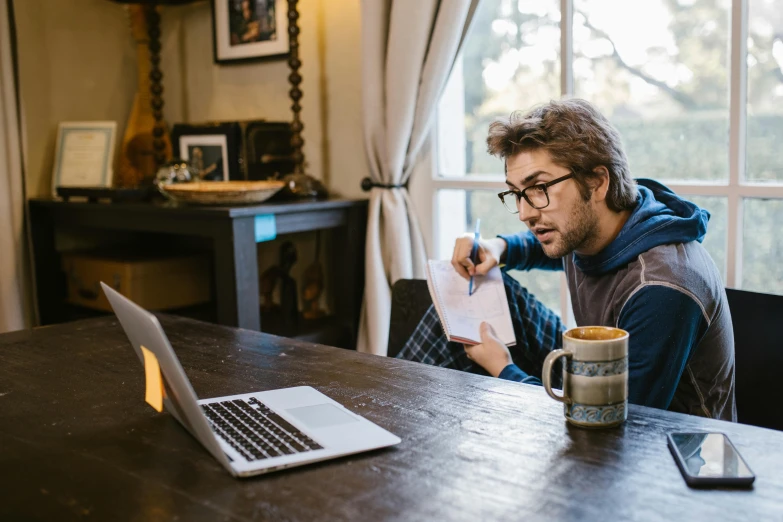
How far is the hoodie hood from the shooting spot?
1.60 meters

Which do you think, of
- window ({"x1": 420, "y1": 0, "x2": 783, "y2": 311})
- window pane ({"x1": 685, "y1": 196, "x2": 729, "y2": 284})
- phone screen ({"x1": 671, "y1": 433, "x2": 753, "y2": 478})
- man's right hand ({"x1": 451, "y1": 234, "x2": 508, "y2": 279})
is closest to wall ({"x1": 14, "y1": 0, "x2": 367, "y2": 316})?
window ({"x1": 420, "y1": 0, "x2": 783, "y2": 311})

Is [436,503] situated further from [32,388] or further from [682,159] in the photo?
[682,159]

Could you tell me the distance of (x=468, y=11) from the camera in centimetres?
264

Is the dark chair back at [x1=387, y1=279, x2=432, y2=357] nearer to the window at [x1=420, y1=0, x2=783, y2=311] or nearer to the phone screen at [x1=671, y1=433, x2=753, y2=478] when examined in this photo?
the window at [x1=420, y1=0, x2=783, y2=311]

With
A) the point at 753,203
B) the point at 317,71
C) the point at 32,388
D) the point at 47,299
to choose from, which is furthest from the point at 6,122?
the point at 753,203

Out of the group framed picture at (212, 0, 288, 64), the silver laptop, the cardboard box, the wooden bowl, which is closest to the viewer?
the silver laptop

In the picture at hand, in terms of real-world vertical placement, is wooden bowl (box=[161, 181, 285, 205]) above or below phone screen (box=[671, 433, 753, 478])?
above

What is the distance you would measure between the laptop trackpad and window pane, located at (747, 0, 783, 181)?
1.47m

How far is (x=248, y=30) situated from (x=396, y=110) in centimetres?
94

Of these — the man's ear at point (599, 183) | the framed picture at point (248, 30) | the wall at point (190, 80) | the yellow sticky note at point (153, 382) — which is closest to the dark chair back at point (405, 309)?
the man's ear at point (599, 183)

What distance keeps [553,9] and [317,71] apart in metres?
1.01

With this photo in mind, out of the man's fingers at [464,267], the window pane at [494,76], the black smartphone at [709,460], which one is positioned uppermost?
the window pane at [494,76]

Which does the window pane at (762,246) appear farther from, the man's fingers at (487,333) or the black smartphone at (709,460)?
the black smartphone at (709,460)

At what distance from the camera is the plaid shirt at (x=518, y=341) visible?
1942mm
